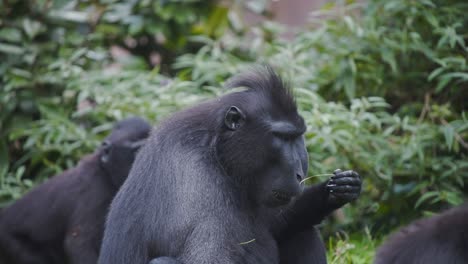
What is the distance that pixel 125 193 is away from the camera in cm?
468

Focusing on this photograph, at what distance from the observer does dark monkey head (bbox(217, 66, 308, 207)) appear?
179 inches

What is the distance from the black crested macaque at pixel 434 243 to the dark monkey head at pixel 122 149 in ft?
8.36

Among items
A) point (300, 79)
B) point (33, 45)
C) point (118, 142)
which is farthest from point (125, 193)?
point (33, 45)

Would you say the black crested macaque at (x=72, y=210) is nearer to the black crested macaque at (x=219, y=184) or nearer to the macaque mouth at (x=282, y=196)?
the black crested macaque at (x=219, y=184)

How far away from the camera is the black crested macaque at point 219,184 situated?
4.37m

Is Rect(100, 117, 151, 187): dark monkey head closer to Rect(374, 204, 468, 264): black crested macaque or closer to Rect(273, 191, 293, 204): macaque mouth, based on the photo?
Rect(273, 191, 293, 204): macaque mouth

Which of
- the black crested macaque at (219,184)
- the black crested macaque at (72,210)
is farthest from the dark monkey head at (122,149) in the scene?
the black crested macaque at (219,184)

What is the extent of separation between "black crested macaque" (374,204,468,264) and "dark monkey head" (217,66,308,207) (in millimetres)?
829

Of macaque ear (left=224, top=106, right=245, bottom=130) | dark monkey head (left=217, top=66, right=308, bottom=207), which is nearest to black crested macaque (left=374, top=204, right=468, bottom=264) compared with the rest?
dark monkey head (left=217, top=66, right=308, bottom=207)

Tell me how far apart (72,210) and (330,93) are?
112 inches

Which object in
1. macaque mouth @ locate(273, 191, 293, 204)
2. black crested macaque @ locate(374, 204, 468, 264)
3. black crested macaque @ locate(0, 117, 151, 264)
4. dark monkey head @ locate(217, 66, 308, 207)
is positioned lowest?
black crested macaque @ locate(0, 117, 151, 264)

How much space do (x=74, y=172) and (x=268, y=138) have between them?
2937 millimetres

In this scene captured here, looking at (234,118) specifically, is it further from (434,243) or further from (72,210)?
(72,210)

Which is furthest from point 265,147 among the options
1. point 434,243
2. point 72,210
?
point 72,210
